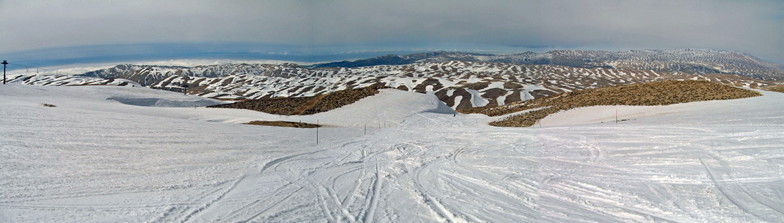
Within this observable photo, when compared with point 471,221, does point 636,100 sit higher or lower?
higher

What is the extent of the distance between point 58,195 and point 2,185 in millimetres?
1485

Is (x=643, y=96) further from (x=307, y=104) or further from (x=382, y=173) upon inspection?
(x=307, y=104)

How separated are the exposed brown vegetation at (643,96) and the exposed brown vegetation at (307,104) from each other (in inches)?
534

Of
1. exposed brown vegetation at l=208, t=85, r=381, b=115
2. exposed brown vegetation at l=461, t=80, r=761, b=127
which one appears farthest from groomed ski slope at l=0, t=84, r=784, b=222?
exposed brown vegetation at l=208, t=85, r=381, b=115

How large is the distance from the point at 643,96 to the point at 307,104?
91.9ft

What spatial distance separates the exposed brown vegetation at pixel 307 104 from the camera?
113 feet

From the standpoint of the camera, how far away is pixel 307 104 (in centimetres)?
3672

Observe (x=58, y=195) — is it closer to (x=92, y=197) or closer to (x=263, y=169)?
(x=92, y=197)

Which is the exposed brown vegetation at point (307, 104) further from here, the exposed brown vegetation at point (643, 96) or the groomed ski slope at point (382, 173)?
the groomed ski slope at point (382, 173)

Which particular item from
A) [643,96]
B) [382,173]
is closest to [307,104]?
[382,173]

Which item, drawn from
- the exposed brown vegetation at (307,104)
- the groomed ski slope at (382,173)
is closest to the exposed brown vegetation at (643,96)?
the groomed ski slope at (382,173)

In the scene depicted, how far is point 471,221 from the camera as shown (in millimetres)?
7062

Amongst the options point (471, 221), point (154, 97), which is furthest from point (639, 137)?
point (154, 97)

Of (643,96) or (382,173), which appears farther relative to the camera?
(643,96)
